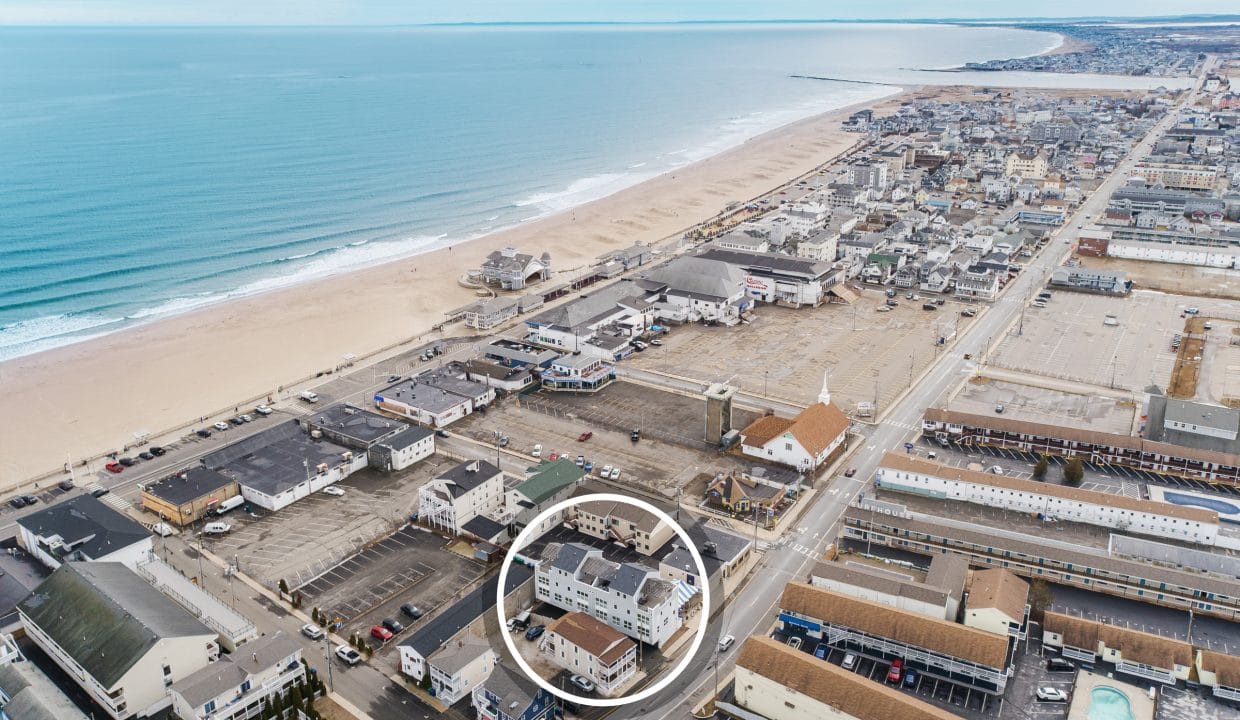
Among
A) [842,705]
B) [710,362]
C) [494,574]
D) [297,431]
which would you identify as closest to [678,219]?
[710,362]

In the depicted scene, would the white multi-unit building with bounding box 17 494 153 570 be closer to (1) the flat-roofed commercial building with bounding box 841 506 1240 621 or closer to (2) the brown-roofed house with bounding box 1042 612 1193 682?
(1) the flat-roofed commercial building with bounding box 841 506 1240 621

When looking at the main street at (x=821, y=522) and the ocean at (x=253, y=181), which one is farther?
the ocean at (x=253, y=181)

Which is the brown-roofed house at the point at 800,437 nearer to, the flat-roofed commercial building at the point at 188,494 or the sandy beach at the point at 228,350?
the flat-roofed commercial building at the point at 188,494

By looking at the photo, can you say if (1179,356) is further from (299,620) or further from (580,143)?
(580,143)

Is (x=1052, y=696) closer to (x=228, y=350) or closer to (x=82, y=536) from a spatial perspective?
(x=82, y=536)

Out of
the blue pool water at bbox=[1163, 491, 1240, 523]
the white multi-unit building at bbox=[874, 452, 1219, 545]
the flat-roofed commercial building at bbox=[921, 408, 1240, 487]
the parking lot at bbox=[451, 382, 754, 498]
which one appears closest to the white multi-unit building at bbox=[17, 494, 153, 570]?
the parking lot at bbox=[451, 382, 754, 498]

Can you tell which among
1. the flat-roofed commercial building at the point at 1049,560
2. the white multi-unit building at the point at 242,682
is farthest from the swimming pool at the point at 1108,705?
the white multi-unit building at the point at 242,682
